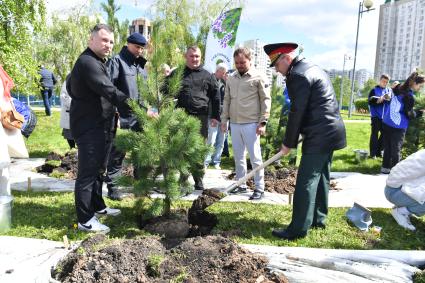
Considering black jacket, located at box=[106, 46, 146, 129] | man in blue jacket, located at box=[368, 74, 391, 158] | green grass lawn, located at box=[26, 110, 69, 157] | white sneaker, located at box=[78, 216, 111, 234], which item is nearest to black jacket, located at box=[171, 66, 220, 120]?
black jacket, located at box=[106, 46, 146, 129]

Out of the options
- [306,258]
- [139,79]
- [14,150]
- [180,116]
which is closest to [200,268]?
[306,258]

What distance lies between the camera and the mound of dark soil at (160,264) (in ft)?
8.12

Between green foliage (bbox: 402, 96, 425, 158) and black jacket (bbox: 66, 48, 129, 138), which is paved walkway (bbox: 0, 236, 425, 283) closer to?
black jacket (bbox: 66, 48, 129, 138)

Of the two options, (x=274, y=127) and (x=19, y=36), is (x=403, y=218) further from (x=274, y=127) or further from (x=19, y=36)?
(x=19, y=36)

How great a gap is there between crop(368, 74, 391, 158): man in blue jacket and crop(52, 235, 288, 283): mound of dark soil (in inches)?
231

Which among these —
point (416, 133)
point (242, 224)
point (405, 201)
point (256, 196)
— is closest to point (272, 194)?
point (256, 196)

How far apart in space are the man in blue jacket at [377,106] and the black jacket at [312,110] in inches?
178

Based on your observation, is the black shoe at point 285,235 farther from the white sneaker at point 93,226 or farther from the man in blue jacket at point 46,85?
the man in blue jacket at point 46,85

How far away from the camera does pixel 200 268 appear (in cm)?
260

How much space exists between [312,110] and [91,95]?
2.06 m

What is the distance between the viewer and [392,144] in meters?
6.65

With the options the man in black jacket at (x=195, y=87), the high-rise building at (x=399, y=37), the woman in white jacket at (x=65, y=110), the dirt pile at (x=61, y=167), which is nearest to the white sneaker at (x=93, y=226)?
the man in black jacket at (x=195, y=87)

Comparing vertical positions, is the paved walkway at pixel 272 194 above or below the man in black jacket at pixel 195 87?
below

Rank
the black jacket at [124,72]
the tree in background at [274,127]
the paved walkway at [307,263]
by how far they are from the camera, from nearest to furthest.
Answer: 1. the paved walkway at [307,263]
2. the black jacket at [124,72]
3. the tree in background at [274,127]
